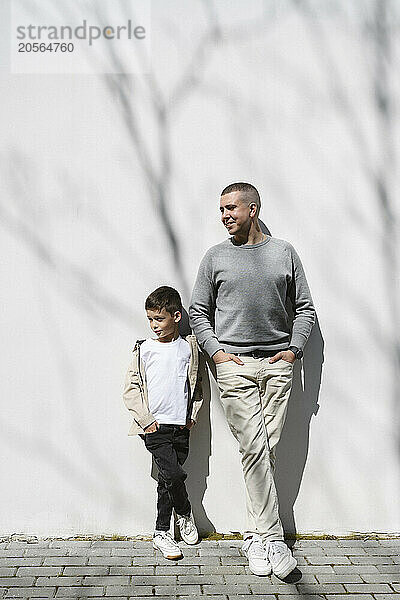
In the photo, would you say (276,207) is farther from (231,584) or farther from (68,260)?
(231,584)

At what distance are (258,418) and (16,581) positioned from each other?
144 centimetres

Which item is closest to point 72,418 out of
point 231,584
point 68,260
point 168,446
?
point 168,446

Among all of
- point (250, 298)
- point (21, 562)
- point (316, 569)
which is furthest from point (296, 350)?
point (21, 562)

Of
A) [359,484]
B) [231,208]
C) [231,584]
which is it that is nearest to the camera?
Answer: [231,584]

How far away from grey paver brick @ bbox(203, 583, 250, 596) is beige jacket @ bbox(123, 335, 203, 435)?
2.87 feet

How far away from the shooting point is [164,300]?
174 inches

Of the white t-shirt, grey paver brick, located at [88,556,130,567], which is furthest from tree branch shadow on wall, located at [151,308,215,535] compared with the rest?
grey paver brick, located at [88,556,130,567]

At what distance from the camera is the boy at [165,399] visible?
4.41 metres

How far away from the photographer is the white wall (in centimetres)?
456

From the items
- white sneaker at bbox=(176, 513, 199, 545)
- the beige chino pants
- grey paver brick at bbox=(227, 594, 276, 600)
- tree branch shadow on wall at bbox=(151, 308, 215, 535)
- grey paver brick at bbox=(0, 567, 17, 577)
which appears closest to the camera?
grey paver brick at bbox=(227, 594, 276, 600)

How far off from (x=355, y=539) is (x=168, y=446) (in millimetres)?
1194

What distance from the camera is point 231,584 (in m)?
4.03

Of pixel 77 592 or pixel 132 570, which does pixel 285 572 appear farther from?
pixel 77 592

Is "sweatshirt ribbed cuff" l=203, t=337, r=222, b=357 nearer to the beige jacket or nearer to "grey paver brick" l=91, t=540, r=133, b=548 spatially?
the beige jacket
